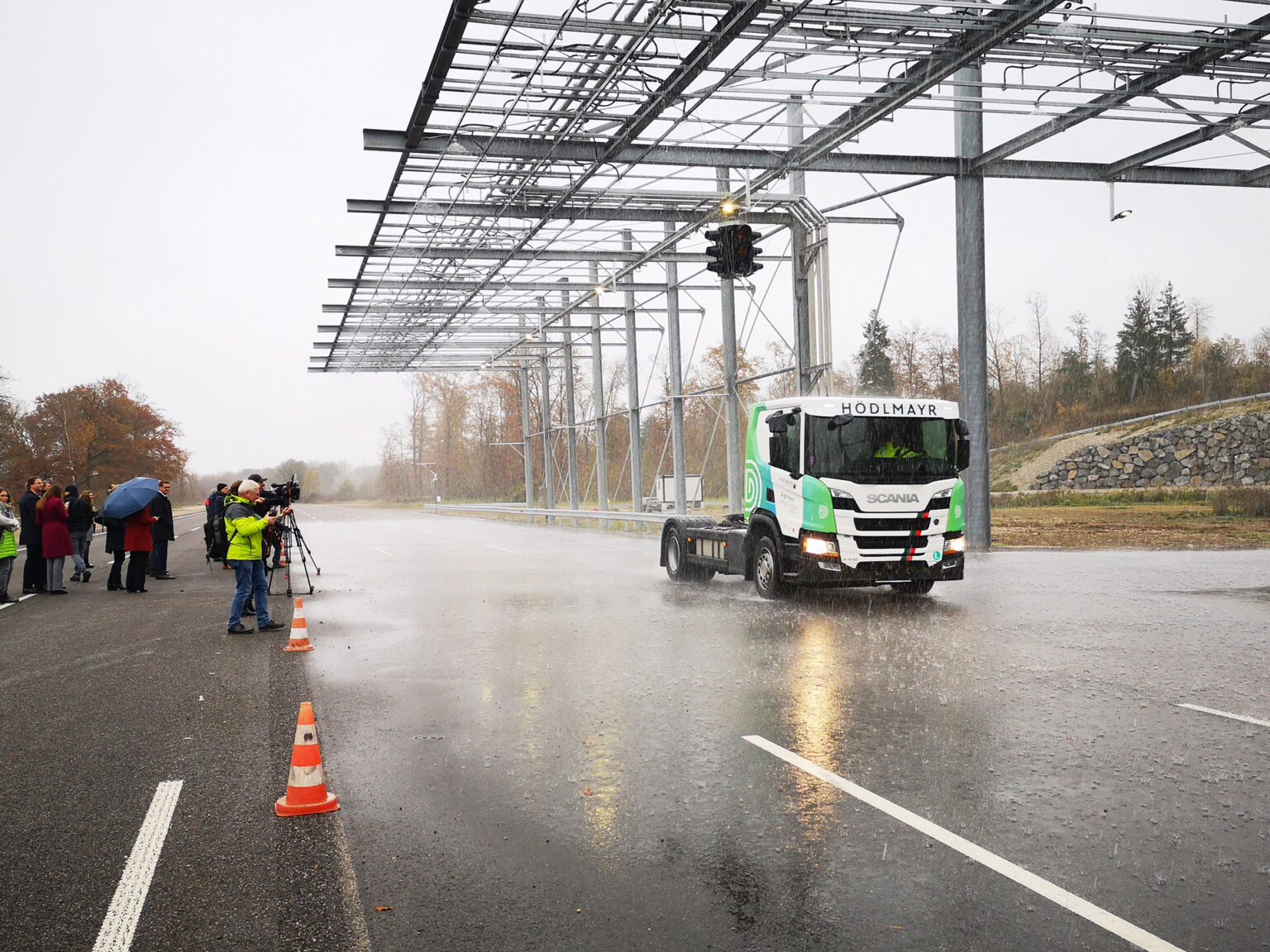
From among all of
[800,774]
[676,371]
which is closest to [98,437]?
[676,371]

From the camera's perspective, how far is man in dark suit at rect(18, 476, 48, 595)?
17453 millimetres

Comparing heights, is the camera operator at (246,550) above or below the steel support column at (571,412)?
below

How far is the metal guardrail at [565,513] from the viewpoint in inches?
1151

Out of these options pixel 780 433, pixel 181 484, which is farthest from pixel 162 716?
pixel 181 484

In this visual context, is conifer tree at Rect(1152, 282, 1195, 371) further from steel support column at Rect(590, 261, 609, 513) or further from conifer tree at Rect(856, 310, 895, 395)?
steel support column at Rect(590, 261, 609, 513)

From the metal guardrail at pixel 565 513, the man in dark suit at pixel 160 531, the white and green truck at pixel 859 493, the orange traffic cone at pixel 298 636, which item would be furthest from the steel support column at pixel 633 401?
the orange traffic cone at pixel 298 636

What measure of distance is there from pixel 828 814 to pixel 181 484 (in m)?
115

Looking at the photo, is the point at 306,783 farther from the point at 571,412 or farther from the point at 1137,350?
the point at 1137,350

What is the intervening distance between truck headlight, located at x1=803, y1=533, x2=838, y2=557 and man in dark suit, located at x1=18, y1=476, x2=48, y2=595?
507 inches

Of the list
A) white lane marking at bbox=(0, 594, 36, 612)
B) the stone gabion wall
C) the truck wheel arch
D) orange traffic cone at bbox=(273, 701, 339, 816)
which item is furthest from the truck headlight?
the stone gabion wall

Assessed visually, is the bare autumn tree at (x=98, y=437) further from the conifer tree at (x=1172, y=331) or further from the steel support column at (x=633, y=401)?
the conifer tree at (x=1172, y=331)

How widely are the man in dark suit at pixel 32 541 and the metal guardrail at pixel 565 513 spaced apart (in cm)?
1098

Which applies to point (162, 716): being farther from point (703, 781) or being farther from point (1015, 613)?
point (1015, 613)

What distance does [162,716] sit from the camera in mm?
7902
